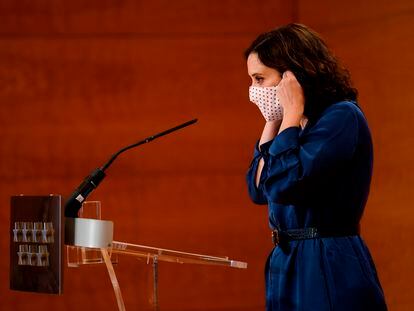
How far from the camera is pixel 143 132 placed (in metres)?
3.59

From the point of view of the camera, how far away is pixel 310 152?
1.49m

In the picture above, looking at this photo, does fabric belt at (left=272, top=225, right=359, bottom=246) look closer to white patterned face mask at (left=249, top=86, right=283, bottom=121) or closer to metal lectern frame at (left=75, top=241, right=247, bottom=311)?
metal lectern frame at (left=75, top=241, right=247, bottom=311)

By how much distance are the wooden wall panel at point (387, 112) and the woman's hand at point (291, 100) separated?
2.01 metres

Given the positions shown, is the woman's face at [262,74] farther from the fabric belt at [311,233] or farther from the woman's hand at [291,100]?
the fabric belt at [311,233]

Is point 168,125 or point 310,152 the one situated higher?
point 168,125

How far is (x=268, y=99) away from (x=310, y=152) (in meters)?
0.26

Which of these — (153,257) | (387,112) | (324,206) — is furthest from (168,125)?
(324,206)

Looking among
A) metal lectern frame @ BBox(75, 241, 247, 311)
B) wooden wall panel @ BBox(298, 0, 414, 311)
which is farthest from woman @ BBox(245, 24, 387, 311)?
wooden wall panel @ BBox(298, 0, 414, 311)

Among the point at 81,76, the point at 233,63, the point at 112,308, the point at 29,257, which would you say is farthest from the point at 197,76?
the point at 29,257

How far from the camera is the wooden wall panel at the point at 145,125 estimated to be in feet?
11.7

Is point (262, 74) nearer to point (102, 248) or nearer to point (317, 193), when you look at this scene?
point (317, 193)

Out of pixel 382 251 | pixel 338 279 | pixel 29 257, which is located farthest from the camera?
pixel 382 251

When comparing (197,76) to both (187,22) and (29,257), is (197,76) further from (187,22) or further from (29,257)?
(29,257)

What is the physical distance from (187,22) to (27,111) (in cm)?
95
